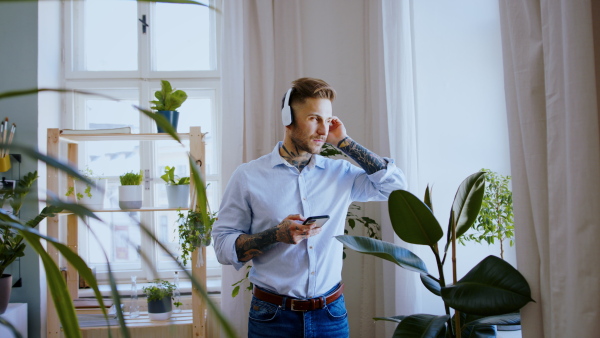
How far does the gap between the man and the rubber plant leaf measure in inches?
18.2

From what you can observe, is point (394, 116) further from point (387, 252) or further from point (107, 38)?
point (107, 38)

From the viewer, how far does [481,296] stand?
48.0 inches

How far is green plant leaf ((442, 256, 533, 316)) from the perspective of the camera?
1.19 m

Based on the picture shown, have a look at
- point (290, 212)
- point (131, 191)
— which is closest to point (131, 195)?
point (131, 191)

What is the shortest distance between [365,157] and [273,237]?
457 millimetres

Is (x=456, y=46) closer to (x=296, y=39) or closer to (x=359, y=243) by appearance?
(x=296, y=39)

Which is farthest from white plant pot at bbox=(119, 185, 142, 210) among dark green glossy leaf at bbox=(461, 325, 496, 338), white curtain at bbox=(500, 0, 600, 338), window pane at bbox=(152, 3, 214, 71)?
white curtain at bbox=(500, 0, 600, 338)

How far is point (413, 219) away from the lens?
1.42 m

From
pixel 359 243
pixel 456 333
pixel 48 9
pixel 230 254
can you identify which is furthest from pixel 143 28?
pixel 456 333

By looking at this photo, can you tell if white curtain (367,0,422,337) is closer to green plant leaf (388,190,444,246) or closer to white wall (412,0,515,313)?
white wall (412,0,515,313)

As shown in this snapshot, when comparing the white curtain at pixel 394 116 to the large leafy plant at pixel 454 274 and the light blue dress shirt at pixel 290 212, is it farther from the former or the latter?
the large leafy plant at pixel 454 274

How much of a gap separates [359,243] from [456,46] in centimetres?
152

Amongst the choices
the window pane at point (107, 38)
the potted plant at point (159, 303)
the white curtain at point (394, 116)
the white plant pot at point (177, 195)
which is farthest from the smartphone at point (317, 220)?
the window pane at point (107, 38)

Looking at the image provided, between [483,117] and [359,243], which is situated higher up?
[483,117]
